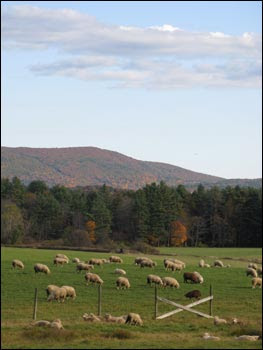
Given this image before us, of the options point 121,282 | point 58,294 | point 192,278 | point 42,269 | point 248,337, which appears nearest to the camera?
point 248,337

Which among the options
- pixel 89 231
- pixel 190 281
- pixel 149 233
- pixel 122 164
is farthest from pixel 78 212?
pixel 122 164

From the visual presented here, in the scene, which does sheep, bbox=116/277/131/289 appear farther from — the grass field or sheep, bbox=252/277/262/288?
sheep, bbox=252/277/262/288

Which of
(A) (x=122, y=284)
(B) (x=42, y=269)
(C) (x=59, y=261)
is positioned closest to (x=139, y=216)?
(C) (x=59, y=261)

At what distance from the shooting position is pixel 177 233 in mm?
87625

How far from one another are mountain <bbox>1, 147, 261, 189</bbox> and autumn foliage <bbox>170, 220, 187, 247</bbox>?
132 feet

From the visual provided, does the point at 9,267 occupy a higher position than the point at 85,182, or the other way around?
the point at 85,182

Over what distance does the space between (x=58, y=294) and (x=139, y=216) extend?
54599mm

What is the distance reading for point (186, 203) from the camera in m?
88.9

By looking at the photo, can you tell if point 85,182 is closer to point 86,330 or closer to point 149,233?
point 149,233

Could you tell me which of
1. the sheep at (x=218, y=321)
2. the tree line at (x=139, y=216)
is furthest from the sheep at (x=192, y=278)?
the tree line at (x=139, y=216)

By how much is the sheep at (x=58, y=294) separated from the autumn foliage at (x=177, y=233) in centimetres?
5558

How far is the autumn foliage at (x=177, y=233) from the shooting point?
86.2 meters

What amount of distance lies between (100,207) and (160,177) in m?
58.0

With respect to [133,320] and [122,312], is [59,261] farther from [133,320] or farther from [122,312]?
[133,320]
